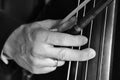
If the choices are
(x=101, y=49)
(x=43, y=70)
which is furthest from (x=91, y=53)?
(x=43, y=70)

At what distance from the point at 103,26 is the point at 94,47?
0.03m

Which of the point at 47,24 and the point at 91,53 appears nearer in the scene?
the point at 91,53

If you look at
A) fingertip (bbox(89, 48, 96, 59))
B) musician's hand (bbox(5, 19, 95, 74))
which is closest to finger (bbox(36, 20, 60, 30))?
musician's hand (bbox(5, 19, 95, 74))

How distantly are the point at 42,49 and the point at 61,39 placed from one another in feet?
0.15

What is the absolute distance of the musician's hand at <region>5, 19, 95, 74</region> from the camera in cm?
35

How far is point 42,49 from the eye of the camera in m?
0.39

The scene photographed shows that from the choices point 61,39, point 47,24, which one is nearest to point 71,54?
point 61,39

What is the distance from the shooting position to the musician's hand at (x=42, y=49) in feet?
1.16

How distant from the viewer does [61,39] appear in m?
0.36

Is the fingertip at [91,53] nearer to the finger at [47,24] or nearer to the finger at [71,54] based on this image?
the finger at [71,54]

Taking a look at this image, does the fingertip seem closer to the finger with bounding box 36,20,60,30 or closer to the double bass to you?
the double bass

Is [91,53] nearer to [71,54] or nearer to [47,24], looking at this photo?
[71,54]

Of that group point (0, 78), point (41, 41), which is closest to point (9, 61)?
point (0, 78)

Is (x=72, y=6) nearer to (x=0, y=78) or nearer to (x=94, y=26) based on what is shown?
(x=94, y=26)
